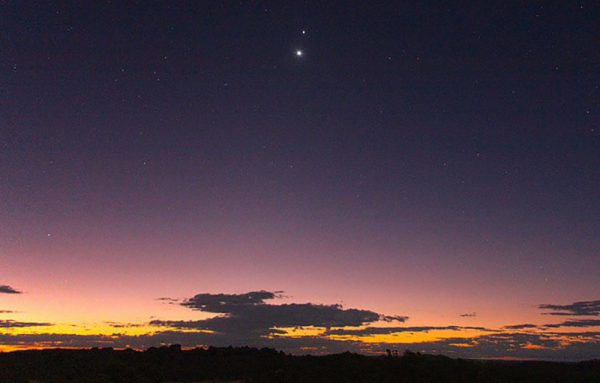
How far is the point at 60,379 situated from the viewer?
4153cm

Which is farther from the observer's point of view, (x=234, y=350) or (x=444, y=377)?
(x=234, y=350)

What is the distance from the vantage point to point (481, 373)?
→ 3703 centimetres

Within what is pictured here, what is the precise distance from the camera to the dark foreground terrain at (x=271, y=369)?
3684 centimetres

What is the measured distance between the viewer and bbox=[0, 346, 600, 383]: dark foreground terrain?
36.8m

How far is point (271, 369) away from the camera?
Result: 44438mm

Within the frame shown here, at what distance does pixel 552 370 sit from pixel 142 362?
35698 mm

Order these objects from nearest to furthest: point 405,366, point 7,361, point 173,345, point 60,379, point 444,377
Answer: point 444,377 < point 405,366 < point 60,379 < point 7,361 < point 173,345

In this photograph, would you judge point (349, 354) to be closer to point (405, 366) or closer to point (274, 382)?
point (405, 366)

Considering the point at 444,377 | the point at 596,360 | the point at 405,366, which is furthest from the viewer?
the point at 596,360

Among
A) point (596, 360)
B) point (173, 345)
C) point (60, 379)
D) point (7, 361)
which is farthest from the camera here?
point (173, 345)

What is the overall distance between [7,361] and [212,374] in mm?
25211

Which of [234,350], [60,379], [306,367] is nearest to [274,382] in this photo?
[306,367]

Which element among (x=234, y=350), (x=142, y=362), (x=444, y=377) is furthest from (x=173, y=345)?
(x=444, y=377)

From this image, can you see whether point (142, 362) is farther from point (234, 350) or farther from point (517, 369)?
point (517, 369)
